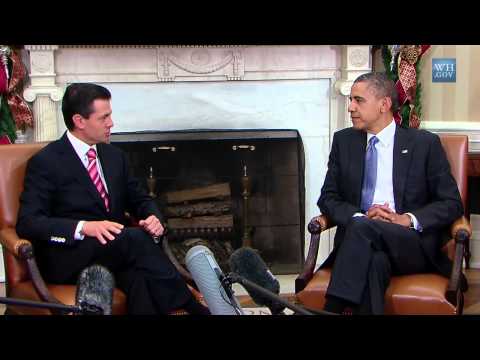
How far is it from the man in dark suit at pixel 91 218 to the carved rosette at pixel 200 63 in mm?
1439

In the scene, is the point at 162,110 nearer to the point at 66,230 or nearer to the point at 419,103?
the point at 419,103

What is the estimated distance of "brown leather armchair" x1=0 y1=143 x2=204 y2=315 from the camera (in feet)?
8.65

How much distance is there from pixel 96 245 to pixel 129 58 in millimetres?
1883

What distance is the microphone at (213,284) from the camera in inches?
73.2

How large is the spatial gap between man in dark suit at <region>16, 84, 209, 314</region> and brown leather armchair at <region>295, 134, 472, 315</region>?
445 mm

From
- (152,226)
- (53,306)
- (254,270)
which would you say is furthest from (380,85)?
(53,306)

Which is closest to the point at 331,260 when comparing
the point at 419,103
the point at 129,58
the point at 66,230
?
the point at 66,230

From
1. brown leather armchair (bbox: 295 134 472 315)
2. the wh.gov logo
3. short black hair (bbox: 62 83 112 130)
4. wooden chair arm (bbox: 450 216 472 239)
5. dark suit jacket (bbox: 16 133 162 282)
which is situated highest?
the wh.gov logo

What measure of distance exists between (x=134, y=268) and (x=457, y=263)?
1.19 meters

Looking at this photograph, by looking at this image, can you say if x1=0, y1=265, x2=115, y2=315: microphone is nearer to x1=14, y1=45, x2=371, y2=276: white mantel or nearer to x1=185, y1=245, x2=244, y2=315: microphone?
x1=185, y1=245, x2=244, y2=315: microphone

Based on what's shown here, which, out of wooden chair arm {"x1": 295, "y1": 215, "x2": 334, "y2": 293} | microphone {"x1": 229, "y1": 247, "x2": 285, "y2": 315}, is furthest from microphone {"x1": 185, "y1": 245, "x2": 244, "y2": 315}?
wooden chair arm {"x1": 295, "y1": 215, "x2": 334, "y2": 293}

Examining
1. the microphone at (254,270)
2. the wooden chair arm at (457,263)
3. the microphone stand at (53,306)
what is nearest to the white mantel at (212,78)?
the wooden chair arm at (457,263)

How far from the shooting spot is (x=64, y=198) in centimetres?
285
